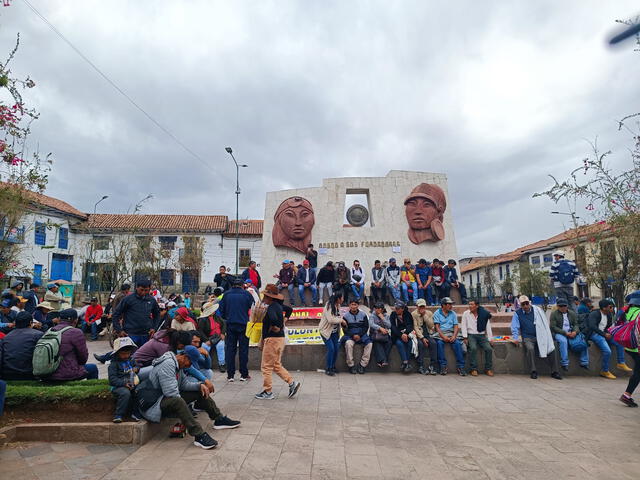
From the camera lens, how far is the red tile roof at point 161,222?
35656 millimetres

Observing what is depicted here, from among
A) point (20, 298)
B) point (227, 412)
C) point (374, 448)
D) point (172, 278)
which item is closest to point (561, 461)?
point (374, 448)

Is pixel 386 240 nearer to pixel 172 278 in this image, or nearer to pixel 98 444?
pixel 98 444

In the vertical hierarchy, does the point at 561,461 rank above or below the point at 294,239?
below

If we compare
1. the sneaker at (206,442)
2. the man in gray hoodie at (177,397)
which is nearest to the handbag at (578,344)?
the man in gray hoodie at (177,397)

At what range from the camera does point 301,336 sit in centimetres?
873

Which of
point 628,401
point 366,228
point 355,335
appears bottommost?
point 628,401

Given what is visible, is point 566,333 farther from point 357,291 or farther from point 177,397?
point 177,397

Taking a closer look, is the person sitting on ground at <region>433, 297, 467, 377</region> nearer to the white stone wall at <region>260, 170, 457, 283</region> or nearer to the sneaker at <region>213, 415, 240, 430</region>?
the sneaker at <region>213, 415, 240, 430</region>

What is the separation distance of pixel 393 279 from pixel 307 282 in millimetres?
2808

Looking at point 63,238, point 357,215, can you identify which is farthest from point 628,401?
point 63,238

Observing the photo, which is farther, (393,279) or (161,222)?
(161,222)

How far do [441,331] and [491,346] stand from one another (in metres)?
0.99

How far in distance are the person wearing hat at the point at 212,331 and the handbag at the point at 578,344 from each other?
672 cm

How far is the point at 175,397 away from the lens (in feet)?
13.8
